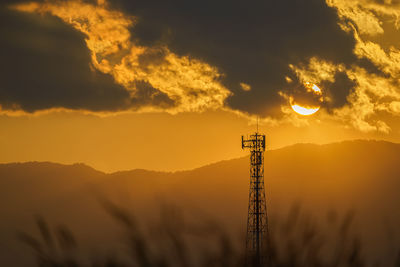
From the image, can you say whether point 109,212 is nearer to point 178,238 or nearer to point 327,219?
point 178,238

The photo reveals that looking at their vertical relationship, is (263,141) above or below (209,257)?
above

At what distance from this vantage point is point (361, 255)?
204 inches

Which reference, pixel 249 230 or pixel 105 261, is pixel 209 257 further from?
pixel 249 230

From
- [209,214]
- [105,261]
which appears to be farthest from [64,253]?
[209,214]

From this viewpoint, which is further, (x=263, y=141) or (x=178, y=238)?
(x=263, y=141)

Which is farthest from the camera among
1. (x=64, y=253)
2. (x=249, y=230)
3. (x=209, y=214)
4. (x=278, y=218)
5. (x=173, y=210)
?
(x=249, y=230)

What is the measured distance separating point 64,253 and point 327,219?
2.42 m

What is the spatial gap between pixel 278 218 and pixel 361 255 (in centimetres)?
100

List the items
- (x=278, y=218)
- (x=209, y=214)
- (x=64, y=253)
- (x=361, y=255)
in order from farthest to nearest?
(x=209, y=214)
(x=278, y=218)
(x=361, y=255)
(x=64, y=253)

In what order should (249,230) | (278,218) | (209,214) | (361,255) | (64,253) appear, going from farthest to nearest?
1. (249,230)
2. (209,214)
3. (278,218)
4. (361,255)
5. (64,253)

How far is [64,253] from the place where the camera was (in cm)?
477

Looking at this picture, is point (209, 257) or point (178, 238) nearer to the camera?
point (178, 238)

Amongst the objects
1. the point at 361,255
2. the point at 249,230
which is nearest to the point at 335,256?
the point at 361,255

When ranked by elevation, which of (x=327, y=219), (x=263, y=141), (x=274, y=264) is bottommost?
(x=274, y=264)
